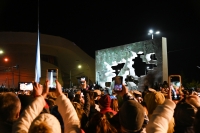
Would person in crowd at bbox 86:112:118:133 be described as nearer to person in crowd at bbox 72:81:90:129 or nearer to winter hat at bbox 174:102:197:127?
winter hat at bbox 174:102:197:127

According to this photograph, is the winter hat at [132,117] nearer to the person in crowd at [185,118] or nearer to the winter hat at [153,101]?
the person in crowd at [185,118]

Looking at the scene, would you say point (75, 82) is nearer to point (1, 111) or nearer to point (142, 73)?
point (142, 73)

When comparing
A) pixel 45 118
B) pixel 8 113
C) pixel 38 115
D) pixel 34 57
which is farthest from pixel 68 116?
pixel 34 57

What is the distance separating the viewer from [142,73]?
22547 millimetres

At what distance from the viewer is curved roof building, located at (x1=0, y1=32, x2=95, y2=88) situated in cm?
3538

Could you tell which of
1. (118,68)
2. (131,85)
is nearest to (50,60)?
(118,68)

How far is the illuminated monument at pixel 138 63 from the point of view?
69.4 feet

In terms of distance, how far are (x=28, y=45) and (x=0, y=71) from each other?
5.78 m

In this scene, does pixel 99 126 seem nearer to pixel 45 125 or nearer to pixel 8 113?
pixel 45 125

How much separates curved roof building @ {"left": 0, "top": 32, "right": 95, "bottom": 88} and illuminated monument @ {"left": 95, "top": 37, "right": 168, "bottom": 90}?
1087 centimetres

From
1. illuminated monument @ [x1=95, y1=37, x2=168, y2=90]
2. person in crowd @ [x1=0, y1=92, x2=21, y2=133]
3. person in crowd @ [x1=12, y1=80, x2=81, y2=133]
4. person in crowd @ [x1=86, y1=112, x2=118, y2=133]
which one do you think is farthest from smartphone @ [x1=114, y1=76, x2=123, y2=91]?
illuminated monument @ [x1=95, y1=37, x2=168, y2=90]

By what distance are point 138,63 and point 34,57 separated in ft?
62.5

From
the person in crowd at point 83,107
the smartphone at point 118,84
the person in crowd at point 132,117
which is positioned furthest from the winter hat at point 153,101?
the person in crowd at point 132,117

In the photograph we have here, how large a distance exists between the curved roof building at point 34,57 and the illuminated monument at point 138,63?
1087 centimetres
